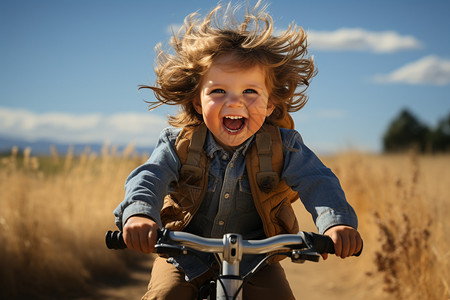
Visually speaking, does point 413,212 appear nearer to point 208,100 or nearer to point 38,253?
point 208,100

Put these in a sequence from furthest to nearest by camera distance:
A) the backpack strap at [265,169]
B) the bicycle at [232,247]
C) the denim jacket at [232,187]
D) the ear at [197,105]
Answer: the ear at [197,105], the backpack strap at [265,169], the denim jacket at [232,187], the bicycle at [232,247]

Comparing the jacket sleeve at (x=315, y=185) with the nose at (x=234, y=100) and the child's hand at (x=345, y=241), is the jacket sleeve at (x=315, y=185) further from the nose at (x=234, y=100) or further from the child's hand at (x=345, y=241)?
the nose at (x=234, y=100)

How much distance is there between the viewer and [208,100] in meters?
2.59

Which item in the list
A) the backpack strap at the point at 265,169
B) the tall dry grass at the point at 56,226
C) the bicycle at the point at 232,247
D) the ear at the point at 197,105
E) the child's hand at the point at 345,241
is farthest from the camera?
the tall dry grass at the point at 56,226

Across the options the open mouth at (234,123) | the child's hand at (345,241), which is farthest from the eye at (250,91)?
the child's hand at (345,241)

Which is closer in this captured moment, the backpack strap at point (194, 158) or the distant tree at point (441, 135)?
the backpack strap at point (194, 158)

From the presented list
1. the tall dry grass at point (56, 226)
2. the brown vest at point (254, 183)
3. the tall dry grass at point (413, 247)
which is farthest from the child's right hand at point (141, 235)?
the tall dry grass at point (56, 226)

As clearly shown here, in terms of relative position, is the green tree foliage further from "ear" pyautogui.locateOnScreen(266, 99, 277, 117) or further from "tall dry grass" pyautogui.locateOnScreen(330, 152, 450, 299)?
"ear" pyautogui.locateOnScreen(266, 99, 277, 117)

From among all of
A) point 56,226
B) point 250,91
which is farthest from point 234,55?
point 56,226

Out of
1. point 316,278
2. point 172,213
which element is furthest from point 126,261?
point 172,213

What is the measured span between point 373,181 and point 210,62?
5466 millimetres

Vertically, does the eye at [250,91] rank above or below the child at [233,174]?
above

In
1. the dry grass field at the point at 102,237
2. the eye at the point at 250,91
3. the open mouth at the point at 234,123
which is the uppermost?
the eye at the point at 250,91

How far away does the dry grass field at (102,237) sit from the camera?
4633mm
